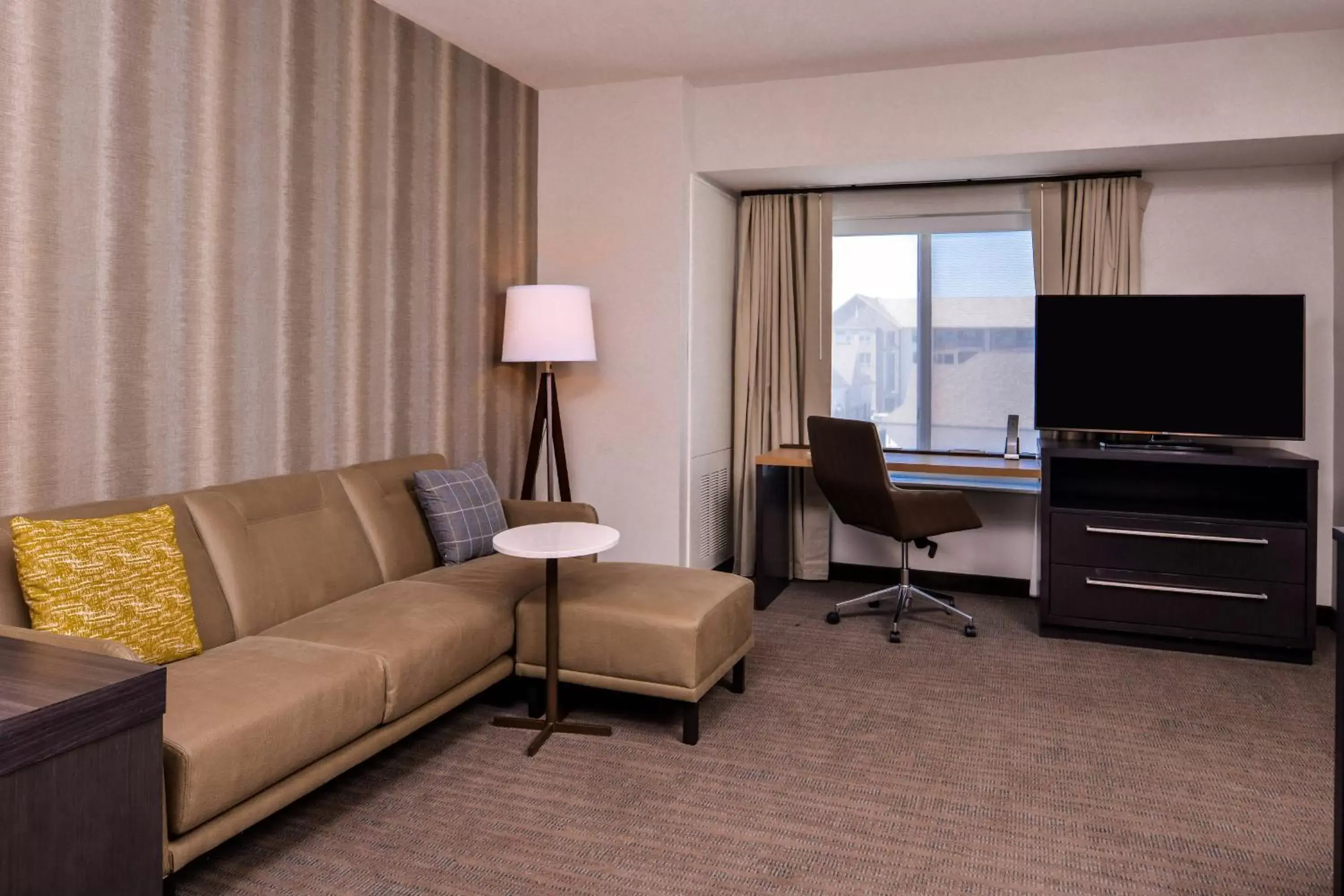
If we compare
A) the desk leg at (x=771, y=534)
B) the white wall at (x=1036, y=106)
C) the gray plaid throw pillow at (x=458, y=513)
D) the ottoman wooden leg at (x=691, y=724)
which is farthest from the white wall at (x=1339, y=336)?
the gray plaid throw pillow at (x=458, y=513)

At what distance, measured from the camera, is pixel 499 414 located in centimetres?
456

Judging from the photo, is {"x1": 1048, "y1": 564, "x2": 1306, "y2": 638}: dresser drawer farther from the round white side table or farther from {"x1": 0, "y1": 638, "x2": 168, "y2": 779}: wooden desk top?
{"x1": 0, "y1": 638, "x2": 168, "y2": 779}: wooden desk top

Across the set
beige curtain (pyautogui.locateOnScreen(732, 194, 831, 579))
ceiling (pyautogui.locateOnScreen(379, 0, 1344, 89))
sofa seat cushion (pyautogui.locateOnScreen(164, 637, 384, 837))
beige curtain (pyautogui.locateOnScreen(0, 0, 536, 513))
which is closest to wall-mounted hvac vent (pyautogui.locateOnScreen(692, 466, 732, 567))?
beige curtain (pyautogui.locateOnScreen(732, 194, 831, 579))

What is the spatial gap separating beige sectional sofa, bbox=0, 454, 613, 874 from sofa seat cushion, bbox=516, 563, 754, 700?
169 mm

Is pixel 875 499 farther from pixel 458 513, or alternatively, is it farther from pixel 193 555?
pixel 193 555

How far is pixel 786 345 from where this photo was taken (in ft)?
16.7

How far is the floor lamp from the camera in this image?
4121mm

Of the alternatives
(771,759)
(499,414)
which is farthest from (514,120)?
(771,759)

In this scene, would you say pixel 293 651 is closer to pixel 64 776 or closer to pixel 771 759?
pixel 64 776

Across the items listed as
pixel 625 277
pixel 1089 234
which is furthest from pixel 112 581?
pixel 1089 234

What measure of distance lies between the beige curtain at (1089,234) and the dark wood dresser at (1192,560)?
903 millimetres

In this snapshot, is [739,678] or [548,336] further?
[548,336]

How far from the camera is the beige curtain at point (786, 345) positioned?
16.6 feet

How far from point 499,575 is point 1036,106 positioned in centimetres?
309
